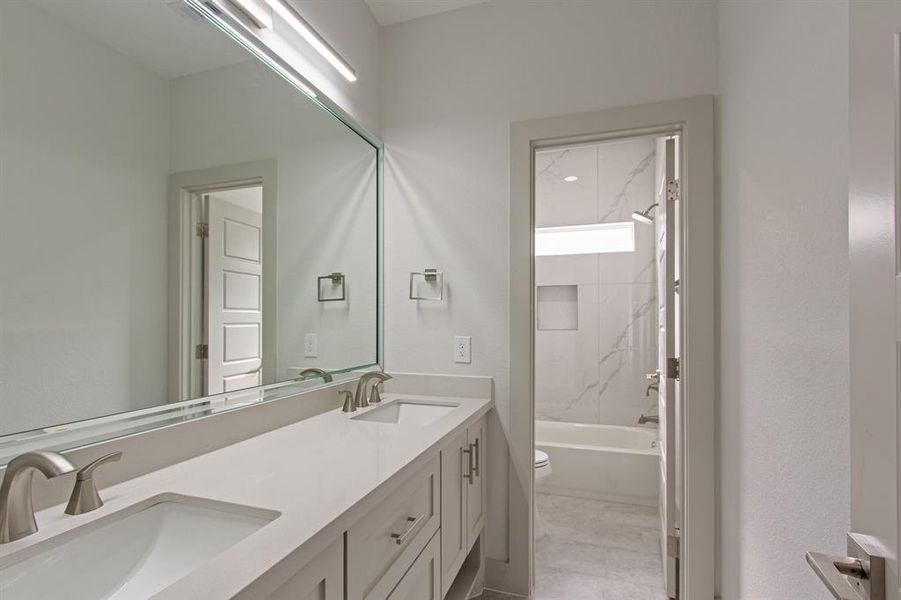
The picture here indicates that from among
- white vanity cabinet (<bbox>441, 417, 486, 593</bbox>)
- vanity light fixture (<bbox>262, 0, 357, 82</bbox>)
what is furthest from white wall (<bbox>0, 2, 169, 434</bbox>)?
white vanity cabinet (<bbox>441, 417, 486, 593</bbox>)

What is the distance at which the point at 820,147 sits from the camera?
84 cm

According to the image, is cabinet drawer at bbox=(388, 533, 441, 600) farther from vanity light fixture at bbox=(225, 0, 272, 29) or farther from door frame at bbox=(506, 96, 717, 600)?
vanity light fixture at bbox=(225, 0, 272, 29)

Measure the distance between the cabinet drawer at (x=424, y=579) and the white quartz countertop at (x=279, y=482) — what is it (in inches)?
11.1

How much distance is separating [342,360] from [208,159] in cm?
96

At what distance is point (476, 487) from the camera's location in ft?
5.84

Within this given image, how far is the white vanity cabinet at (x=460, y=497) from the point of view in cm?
142

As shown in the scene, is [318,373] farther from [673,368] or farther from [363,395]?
[673,368]

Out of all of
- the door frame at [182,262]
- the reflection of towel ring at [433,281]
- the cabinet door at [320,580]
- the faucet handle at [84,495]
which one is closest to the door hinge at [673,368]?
the reflection of towel ring at [433,281]

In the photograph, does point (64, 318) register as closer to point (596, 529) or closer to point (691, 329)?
point (691, 329)

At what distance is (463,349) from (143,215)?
51.7 inches

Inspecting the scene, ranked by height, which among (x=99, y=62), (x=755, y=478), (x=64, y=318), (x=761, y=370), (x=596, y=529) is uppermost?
(x=99, y=62)

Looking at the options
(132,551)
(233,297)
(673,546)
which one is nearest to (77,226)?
(233,297)

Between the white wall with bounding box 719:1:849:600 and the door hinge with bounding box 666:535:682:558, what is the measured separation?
260 millimetres

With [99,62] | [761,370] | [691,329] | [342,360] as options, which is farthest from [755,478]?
[99,62]
